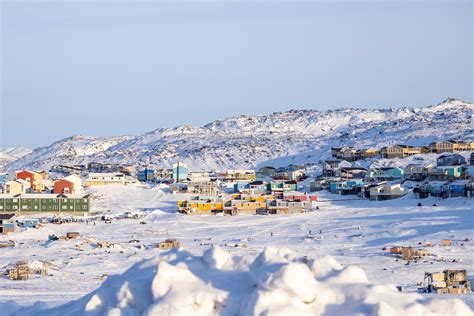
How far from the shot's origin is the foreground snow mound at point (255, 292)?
1627 centimetres

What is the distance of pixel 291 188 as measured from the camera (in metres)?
69.7

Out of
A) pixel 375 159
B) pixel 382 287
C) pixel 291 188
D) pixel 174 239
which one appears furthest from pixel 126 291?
pixel 375 159

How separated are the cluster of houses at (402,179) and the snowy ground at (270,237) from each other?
4.76ft

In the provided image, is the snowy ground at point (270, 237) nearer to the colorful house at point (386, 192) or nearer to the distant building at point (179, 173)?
the colorful house at point (386, 192)

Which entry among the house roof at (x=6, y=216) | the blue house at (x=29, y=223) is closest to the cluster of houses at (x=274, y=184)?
the house roof at (x=6, y=216)

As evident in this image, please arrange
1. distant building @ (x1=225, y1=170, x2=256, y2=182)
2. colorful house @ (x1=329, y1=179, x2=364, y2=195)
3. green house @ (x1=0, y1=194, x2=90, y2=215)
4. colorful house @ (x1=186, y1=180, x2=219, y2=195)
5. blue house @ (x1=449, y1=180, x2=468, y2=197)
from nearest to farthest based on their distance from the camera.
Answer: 1. blue house @ (x1=449, y1=180, x2=468, y2=197)
2. green house @ (x1=0, y1=194, x2=90, y2=215)
3. colorful house @ (x1=329, y1=179, x2=364, y2=195)
4. colorful house @ (x1=186, y1=180, x2=219, y2=195)
5. distant building @ (x1=225, y1=170, x2=256, y2=182)

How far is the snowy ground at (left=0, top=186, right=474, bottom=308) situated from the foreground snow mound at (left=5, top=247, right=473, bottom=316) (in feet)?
29.2

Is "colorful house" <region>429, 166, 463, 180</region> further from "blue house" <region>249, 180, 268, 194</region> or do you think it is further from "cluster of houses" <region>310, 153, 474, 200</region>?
"blue house" <region>249, 180, 268, 194</region>

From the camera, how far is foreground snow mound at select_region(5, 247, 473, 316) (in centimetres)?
1627

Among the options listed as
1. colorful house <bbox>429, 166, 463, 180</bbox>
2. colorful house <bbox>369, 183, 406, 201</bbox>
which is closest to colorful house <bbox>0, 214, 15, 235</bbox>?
colorful house <bbox>369, 183, 406, 201</bbox>

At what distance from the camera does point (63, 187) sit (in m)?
67.1

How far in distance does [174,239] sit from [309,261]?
28.4 metres

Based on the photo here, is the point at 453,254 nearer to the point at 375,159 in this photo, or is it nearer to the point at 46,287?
the point at 46,287

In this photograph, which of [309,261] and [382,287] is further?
[309,261]
